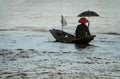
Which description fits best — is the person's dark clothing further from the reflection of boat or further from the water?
the water

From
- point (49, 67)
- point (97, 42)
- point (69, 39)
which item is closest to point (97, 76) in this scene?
point (49, 67)

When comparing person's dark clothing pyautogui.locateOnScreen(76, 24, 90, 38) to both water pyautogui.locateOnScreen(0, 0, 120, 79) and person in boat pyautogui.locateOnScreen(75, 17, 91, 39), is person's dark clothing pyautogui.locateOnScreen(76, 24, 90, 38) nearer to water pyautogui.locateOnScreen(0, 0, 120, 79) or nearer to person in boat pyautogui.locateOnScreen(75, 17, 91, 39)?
person in boat pyautogui.locateOnScreen(75, 17, 91, 39)

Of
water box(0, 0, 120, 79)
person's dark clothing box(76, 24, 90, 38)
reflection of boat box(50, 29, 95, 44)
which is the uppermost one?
person's dark clothing box(76, 24, 90, 38)

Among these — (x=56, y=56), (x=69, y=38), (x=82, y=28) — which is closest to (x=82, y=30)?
(x=82, y=28)

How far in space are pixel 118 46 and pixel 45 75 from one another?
9.03 metres

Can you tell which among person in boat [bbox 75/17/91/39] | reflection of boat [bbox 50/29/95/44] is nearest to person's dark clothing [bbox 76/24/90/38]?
person in boat [bbox 75/17/91/39]

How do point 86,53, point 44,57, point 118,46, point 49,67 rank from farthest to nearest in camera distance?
1. point 118,46
2. point 86,53
3. point 44,57
4. point 49,67

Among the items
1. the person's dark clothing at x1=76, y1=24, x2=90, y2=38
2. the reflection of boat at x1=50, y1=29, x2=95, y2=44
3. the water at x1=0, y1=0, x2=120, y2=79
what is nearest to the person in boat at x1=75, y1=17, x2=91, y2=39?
the person's dark clothing at x1=76, y1=24, x2=90, y2=38

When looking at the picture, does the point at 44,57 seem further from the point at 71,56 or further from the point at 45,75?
the point at 45,75

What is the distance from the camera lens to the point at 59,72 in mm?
16469

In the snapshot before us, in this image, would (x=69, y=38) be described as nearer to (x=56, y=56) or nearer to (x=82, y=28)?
(x=82, y=28)

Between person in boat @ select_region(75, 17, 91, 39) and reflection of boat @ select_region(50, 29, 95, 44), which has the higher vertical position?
person in boat @ select_region(75, 17, 91, 39)

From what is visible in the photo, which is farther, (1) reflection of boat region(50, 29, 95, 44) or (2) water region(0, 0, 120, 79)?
(1) reflection of boat region(50, 29, 95, 44)

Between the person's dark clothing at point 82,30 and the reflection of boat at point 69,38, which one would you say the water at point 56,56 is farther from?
the person's dark clothing at point 82,30
